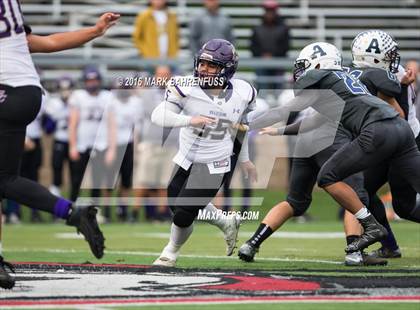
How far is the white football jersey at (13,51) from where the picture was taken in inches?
218

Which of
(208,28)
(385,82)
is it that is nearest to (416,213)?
(385,82)

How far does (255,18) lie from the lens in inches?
758

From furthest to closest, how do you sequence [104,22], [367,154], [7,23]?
[367,154] → [104,22] → [7,23]

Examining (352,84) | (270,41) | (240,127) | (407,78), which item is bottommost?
(270,41)

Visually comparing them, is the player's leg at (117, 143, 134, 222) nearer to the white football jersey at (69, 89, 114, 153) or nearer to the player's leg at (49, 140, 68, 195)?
the white football jersey at (69, 89, 114, 153)

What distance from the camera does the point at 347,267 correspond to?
7.14 meters

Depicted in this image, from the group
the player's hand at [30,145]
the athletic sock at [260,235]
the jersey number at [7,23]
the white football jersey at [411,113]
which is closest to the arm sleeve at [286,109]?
the athletic sock at [260,235]

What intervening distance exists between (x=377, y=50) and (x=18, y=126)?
123 inches

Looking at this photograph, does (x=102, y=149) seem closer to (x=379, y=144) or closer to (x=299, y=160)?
(x=299, y=160)

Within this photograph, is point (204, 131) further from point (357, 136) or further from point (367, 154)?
point (367, 154)

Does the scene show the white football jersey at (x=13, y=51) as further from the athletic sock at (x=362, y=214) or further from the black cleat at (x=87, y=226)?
the athletic sock at (x=362, y=214)

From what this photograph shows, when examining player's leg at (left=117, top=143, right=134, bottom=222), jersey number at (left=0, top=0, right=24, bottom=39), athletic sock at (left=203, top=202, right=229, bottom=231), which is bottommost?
player's leg at (left=117, top=143, right=134, bottom=222)

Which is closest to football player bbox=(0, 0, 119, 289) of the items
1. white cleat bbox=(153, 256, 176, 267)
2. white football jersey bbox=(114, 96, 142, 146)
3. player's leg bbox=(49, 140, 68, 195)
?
white cleat bbox=(153, 256, 176, 267)

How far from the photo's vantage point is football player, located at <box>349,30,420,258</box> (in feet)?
24.3
